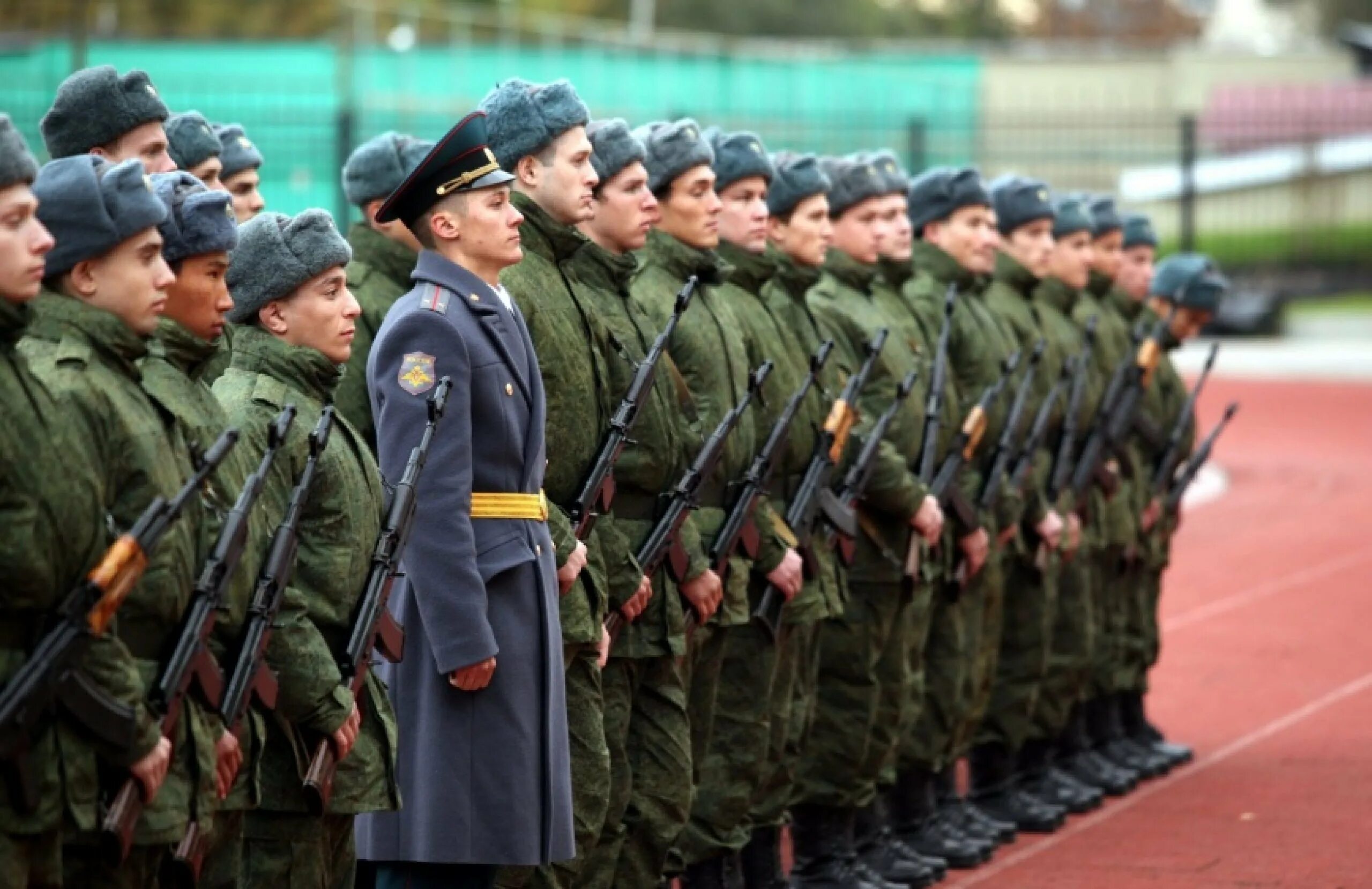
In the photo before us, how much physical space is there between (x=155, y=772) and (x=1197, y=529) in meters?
13.6

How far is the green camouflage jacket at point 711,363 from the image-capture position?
7.12 metres

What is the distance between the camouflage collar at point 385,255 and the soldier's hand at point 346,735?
2.78m

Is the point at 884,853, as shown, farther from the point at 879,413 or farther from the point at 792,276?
the point at 792,276

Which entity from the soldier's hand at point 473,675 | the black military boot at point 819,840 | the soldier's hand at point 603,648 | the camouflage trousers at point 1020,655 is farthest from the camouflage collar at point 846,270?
the soldier's hand at point 473,675

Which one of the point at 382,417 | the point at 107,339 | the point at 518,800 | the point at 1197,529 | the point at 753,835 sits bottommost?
the point at 1197,529

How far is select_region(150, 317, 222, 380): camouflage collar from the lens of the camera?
16.3 ft

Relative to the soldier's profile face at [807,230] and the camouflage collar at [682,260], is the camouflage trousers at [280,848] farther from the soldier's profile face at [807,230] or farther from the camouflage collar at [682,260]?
the soldier's profile face at [807,230]

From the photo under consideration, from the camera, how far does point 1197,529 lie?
17.4m

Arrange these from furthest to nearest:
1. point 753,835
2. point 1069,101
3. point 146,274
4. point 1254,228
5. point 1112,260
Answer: point 1069,101, point 1254,228, point 1112,260, point 753,835, point 146,274

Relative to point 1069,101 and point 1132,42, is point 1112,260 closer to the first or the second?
point 1069,101

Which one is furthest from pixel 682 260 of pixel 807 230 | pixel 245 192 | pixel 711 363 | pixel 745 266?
pixel 245 192

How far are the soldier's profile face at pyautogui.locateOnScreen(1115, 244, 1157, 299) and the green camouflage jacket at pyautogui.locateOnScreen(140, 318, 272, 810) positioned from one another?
261 inches

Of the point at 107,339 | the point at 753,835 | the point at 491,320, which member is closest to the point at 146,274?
the point at 107,339

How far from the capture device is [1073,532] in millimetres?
9773
